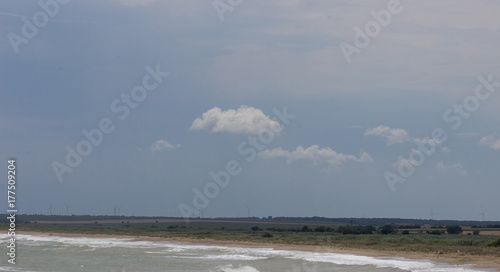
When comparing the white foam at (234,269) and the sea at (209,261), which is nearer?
the white foam at (234,269)

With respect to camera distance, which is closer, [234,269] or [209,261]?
[234,269]

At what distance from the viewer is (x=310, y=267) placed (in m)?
33.7

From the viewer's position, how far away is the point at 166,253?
45406 mm

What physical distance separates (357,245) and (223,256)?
13037mm

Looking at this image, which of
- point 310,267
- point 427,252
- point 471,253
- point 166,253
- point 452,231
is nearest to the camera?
point 310,267

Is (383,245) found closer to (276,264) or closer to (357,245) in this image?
(357,245)

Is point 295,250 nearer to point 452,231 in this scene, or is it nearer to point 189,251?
A: point 189,251

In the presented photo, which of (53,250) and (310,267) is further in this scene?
(53,250)

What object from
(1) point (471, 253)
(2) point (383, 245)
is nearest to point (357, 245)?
(2) point (383, 245)

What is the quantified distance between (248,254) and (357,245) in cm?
1083

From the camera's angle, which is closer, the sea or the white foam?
the white foam

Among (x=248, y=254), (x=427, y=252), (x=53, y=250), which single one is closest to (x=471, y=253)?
(x=427, y=252)

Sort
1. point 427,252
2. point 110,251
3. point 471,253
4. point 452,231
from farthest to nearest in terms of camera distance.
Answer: point 452,231, point 110,251, point 427,252, point 471,253

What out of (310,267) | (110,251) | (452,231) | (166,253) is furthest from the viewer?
(452,231)
